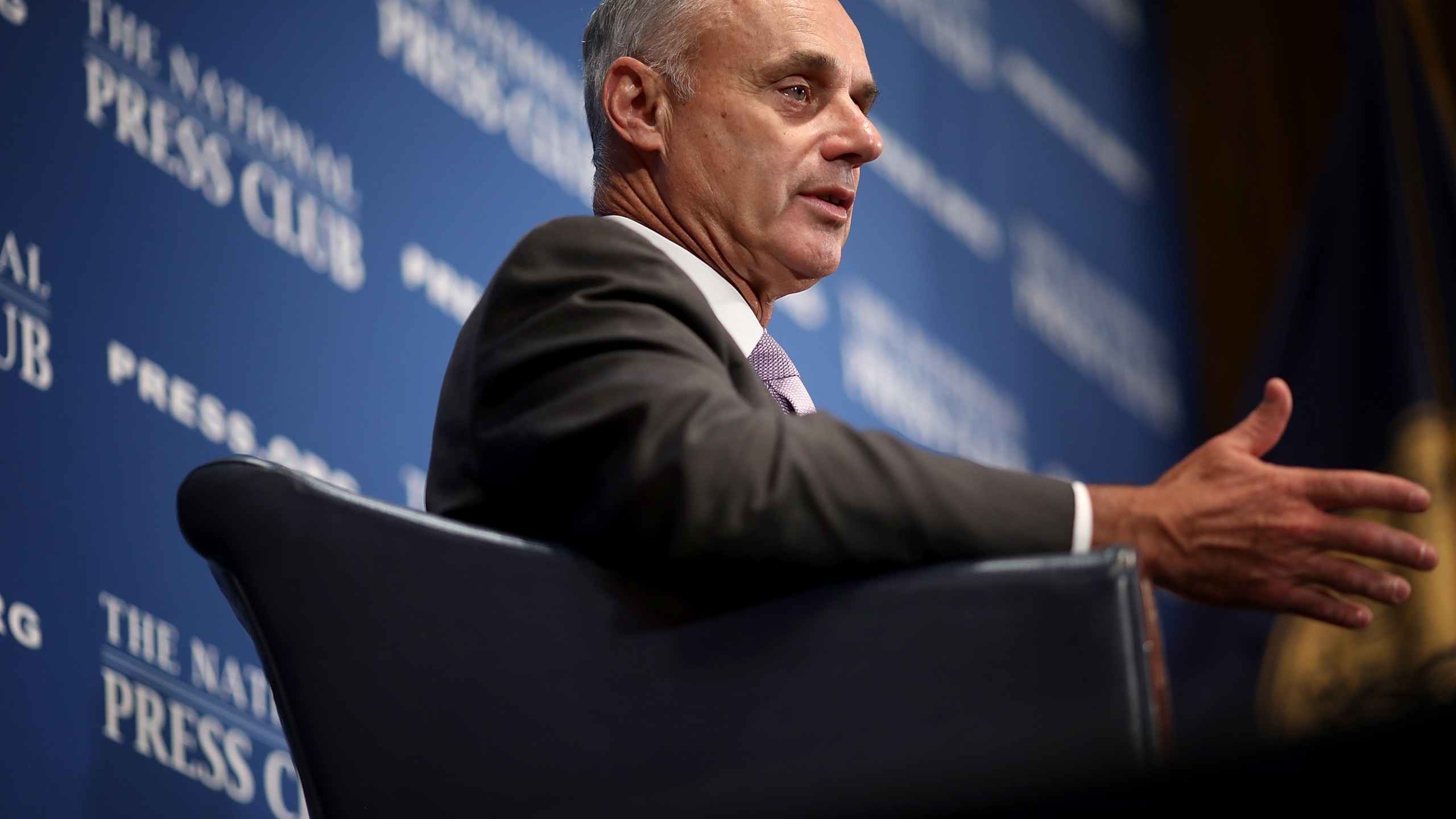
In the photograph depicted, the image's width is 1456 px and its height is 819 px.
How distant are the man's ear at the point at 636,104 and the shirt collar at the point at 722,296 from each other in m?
0.18

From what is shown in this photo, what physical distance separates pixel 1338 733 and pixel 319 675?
0.65 metres

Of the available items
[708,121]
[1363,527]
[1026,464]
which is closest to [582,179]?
[708,121]

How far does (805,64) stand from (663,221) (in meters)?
0.25

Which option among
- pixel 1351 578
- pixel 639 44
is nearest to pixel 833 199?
pixel 639 44

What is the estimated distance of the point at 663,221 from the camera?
142cm

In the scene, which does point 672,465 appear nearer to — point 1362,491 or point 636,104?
point 1362,491

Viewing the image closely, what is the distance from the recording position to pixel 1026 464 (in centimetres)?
310

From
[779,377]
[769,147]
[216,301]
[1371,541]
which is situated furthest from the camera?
[216,301]

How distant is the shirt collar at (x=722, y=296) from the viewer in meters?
1.24

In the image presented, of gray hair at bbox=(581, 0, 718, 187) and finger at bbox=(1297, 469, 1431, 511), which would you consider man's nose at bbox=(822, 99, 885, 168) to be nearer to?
gray hair at bbox=(581, 0, 718, 187)

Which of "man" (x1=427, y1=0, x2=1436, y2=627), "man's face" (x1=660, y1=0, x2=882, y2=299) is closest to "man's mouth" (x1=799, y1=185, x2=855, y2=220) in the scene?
"man's face" (x1=660, y1=0, x2=882, y2=299)

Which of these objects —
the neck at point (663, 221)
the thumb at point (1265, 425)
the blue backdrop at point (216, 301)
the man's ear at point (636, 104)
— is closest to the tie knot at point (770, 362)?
the neck at point (663, 221)

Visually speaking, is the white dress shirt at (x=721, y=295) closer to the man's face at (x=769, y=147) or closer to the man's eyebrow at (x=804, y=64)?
the man's face at (x=769, y=147)

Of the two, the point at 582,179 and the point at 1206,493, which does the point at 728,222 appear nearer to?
the point at 1206,493
